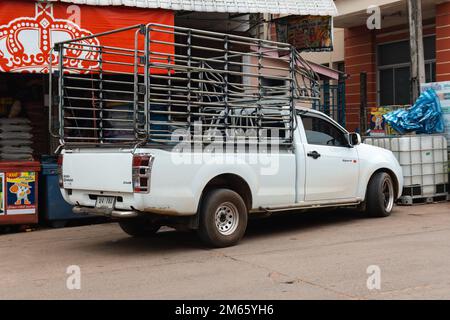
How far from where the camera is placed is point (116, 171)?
23.1ft

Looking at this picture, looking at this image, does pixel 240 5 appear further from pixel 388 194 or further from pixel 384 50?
pixel 384 50

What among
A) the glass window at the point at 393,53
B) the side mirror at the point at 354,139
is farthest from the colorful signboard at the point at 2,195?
the glass window at the point at 393,53

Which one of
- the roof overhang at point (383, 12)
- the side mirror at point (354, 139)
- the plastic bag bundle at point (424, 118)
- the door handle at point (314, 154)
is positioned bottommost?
the door handle at point (314, 154)

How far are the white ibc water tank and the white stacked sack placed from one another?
6552 mm

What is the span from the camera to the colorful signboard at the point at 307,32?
1360 centimetres

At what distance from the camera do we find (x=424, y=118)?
12.1 meters

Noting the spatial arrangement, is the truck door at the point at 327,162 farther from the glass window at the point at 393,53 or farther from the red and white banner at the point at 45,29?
the glass window at the point at 393,53

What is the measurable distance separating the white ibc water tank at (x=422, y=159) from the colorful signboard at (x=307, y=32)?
2.94 metres

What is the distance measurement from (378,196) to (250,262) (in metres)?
3.83

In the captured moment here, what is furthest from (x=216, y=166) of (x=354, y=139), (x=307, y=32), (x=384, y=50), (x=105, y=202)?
(x=384, y=50)

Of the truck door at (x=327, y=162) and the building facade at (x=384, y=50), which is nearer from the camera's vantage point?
the truck door at (x=327, y=162)
